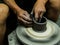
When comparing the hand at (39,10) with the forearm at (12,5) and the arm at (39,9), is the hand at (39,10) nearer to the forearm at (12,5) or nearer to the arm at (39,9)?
the arm at (39,9)

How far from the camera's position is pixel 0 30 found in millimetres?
1499

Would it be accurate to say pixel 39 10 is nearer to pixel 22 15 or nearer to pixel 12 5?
pixel 22 15

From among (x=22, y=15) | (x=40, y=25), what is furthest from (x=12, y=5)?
(x=40, y=25)

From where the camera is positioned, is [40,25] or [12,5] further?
[12,5]

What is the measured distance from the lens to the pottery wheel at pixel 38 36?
1.31m

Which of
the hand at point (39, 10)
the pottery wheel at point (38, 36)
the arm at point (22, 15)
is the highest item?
the hand at point (39, 10)

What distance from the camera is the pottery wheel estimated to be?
131 centimetres

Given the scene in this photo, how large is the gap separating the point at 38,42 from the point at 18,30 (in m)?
0.20

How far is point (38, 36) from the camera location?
134cm

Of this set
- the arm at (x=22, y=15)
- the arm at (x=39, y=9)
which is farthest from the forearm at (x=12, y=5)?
the arm at (x=39, y=9)

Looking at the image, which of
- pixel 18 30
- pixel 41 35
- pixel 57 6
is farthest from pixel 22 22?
pixel 57 6

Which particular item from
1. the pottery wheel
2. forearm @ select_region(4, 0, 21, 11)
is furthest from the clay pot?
forearm @ select_region(4, 0, 21, 11)

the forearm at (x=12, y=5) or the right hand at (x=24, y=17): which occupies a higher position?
the right hand at (x=24, y=17)

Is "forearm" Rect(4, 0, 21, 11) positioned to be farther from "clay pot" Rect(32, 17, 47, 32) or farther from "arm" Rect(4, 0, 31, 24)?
"clay pot" Rect(32, 17, 47, 32)
